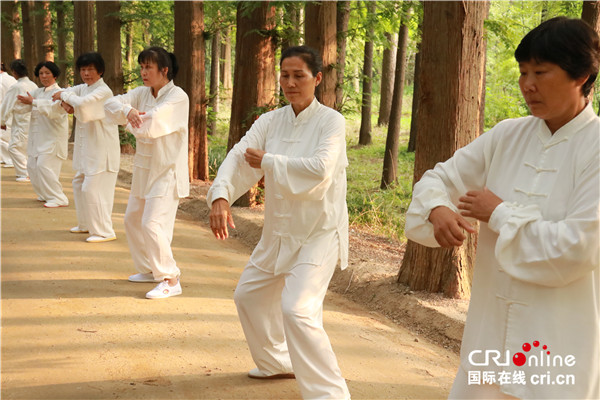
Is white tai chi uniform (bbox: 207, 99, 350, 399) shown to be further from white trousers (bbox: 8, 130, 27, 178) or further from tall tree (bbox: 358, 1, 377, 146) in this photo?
white trousers (bbox: 8, 130, 27, 178)

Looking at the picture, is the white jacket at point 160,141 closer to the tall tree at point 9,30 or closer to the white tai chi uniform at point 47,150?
the white tai chi uniform at point 47,150

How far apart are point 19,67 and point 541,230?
13172mm

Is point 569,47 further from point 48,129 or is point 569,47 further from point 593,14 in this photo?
point 48,129

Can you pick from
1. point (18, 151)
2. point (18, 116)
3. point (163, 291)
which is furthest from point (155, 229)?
point (18, 151)

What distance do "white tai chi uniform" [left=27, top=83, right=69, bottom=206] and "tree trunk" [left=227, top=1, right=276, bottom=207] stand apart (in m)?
3.05

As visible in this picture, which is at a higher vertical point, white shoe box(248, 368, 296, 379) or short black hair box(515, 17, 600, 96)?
short black hair box(515, 17, 600, 96)

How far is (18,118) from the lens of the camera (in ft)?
48.8

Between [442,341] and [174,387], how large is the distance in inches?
107

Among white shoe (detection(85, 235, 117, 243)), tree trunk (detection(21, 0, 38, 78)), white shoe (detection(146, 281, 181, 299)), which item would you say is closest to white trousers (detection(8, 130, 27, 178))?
white shoe (detection(85, 235, 117, 243))

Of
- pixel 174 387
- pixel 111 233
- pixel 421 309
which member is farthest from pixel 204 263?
pixel 174 387

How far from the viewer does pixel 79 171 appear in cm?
982

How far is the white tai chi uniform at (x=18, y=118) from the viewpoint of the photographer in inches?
551

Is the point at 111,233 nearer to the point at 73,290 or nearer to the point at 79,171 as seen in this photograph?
the point at 79,171

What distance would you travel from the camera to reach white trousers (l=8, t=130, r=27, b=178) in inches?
589
